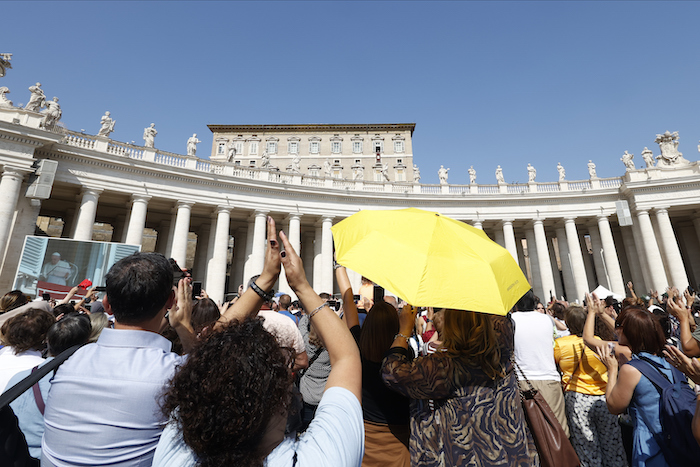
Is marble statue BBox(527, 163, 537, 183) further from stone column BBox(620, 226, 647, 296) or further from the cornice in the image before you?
the cornice

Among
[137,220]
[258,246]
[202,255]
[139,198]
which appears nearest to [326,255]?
[258,246]

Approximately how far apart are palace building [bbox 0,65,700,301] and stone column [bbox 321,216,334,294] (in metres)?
0.10

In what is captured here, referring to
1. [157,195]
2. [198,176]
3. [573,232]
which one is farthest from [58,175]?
[573,232]

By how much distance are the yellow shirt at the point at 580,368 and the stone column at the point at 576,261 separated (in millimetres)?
28643

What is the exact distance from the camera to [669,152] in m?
31.1

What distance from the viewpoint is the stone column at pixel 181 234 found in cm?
2341

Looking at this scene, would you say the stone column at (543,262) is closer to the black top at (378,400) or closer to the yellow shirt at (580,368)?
the yellow shirt at (580,368)

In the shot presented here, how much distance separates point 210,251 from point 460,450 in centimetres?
2653

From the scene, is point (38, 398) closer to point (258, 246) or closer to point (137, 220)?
point (137, 220)

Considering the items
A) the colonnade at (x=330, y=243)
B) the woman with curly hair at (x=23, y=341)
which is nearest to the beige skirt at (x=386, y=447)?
the woman with curly hair at (x=23, y=341)

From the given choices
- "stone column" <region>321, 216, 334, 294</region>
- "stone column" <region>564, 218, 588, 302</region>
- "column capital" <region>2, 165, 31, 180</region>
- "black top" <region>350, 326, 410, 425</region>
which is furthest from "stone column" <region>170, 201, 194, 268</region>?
"stone column" <region>564, 218, 588, 302</region>

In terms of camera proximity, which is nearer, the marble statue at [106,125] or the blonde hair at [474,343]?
the blonde hair at [474,343]

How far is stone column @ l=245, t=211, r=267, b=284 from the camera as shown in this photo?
25.9 m

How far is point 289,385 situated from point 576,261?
3513 centimetres
